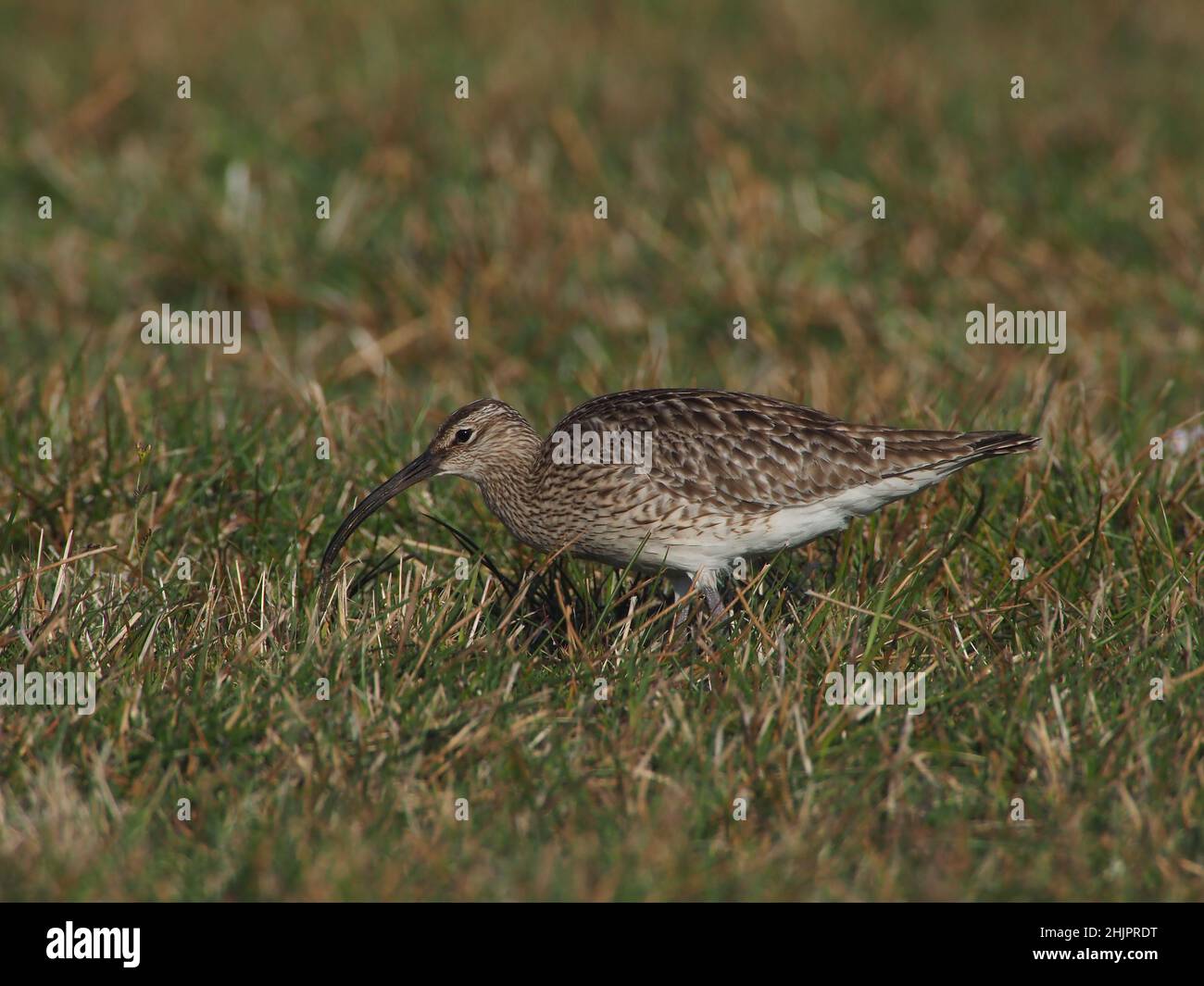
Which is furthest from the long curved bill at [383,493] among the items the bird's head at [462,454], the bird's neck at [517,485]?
the bird's neck at [517,485]

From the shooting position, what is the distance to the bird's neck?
665 centimetres

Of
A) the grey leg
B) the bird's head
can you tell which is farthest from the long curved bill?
the grey leg

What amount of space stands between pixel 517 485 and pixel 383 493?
0.53 meters

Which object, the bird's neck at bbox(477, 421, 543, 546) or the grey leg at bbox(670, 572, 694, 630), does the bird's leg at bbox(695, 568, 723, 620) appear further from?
the bird's neck at bbox(477, 421, 543, 546)

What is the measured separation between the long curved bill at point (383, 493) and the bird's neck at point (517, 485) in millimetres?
237

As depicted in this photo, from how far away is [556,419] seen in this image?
8.57 meters

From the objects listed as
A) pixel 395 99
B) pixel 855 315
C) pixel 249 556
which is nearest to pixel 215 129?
pixel 395 99

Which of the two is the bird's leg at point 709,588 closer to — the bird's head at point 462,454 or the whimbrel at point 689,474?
the whimbrel at point 689,474

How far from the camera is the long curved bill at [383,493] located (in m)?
6.63

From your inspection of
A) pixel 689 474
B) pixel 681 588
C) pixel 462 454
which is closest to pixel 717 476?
pixel 689 474

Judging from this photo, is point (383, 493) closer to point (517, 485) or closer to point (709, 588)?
point (517, 485)

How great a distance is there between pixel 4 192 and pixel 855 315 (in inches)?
239

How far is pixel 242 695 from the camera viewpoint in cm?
525

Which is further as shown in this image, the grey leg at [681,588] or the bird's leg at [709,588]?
the bird's leg at [709,588]
